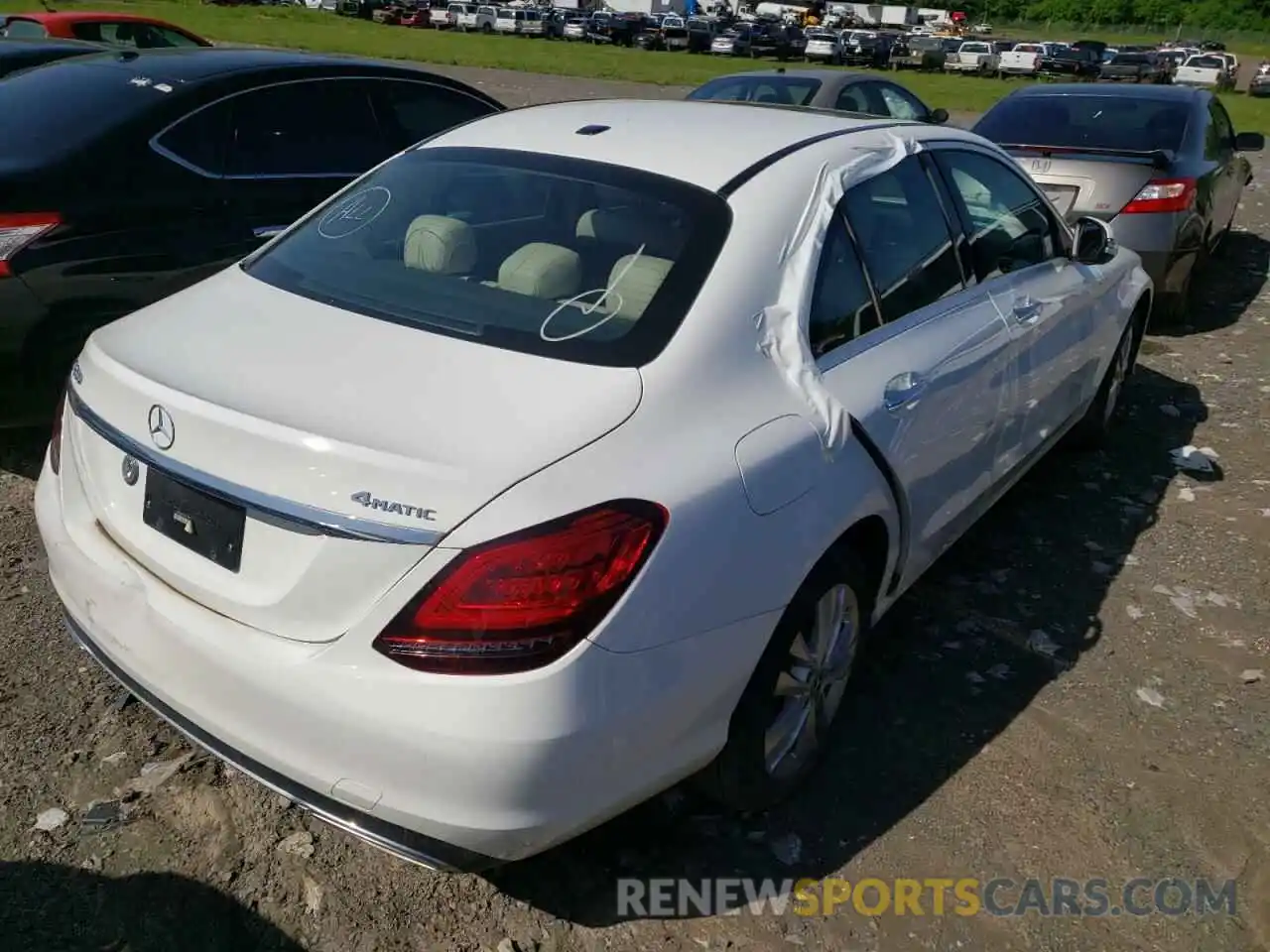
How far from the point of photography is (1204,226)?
789 centimetres

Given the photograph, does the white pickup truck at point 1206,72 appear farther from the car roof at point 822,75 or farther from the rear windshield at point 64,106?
the rear windshield at point 64,106

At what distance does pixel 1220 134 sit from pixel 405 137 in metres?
6.91

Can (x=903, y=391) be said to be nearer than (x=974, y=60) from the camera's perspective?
Yes

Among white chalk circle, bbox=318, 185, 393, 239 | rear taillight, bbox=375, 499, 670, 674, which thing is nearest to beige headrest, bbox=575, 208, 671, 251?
white chalk circle, bbox=318, 185, 393, 239

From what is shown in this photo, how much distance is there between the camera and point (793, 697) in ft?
9.27

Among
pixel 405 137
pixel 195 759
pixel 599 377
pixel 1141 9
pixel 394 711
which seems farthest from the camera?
pixel 1141 9

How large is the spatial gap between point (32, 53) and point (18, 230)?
5707 mm

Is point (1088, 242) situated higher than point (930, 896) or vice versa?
point (1088, 242)

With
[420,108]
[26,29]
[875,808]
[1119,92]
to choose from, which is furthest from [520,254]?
[26,29]

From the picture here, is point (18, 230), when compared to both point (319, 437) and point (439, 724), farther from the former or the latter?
point (439, 724)

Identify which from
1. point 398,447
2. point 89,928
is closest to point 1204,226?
point 398,447

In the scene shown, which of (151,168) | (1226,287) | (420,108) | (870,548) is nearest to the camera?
(870,548)

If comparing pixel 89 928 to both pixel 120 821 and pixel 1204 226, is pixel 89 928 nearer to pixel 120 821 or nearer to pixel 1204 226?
pixel 120 821

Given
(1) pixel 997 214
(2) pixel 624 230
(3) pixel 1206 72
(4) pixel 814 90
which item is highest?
(2) pixel 624 230
